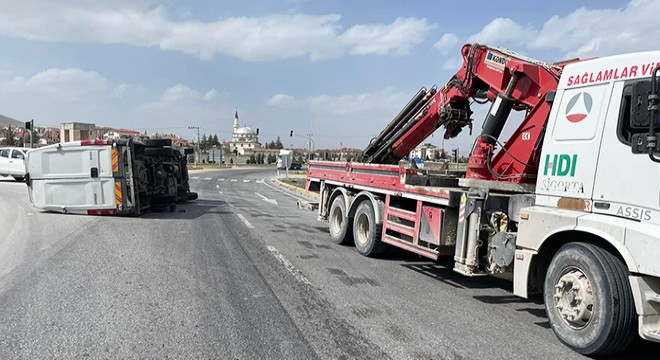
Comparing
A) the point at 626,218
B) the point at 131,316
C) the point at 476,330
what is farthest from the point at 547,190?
the point at 131,316

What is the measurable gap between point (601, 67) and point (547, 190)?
1.30 metres

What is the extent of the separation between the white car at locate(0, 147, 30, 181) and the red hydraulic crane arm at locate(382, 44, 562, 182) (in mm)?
23767

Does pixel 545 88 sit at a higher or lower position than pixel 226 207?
higher

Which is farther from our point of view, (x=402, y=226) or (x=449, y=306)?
(x=402, y=226)

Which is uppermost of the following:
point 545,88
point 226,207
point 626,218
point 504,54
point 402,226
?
point 504,54

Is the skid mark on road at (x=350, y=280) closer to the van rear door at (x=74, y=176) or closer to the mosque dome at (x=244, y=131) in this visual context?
the van rear door at (x=74, y=176)

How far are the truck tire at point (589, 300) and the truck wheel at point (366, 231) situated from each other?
377cm

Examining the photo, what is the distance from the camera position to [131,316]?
4.96m

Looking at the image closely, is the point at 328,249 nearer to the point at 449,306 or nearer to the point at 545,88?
the point at 449,306

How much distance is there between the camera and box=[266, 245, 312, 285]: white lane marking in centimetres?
660

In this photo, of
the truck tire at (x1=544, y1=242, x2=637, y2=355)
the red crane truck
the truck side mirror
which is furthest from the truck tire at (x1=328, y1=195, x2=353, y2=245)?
the truck side mirror

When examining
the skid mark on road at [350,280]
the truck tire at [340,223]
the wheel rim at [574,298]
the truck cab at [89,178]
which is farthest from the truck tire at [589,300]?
the truck cab at [89,178]

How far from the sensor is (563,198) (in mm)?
4758

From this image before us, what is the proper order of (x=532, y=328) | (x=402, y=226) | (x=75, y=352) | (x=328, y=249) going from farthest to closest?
(x=328, y=249) → (x=402, y=226) → (x=532, y=328) → (x=75, y=352)
